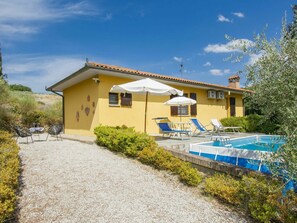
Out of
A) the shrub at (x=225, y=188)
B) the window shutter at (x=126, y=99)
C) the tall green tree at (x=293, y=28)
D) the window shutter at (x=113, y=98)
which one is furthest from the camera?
the window shutter at (x=126, y=99)

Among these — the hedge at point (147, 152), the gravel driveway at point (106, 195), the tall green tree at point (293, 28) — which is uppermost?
the tall green tree at point (293, 28)

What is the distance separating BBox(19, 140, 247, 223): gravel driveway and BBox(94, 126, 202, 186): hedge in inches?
9.0

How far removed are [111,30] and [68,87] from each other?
4.94 meters

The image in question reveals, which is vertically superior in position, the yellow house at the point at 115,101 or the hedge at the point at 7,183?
the yellow house at the point at 115,101

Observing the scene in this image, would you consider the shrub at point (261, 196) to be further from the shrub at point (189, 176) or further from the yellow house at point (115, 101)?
the yellow house at point (115, 101)

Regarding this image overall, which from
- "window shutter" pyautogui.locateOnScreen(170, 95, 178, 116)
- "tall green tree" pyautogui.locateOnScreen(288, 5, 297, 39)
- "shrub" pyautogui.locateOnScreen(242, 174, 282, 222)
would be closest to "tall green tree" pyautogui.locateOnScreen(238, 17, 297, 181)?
"tall green tree" pyautogui.locateOnScreen(288, 5, 297, 39)

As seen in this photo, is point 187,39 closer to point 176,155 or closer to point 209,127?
point 209,127

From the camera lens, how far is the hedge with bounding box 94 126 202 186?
5223 millimetres

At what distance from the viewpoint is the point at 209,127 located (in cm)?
1698

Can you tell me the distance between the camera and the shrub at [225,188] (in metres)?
4.17

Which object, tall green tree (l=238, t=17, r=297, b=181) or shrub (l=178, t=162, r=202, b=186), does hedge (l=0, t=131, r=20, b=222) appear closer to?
shrub (l=178, t=162, r=202, b=186)

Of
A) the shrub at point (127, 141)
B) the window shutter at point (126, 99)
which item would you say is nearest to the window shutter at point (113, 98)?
the window shutter at point (126, 99)

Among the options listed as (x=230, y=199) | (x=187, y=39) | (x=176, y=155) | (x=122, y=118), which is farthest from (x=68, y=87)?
(x=230, y=199)

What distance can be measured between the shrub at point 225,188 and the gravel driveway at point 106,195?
0.72 ft
